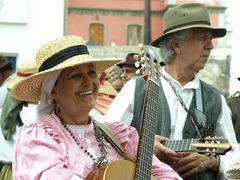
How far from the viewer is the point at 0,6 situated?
15.0m

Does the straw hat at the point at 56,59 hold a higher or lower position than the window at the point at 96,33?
lower

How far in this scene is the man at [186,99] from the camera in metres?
3.80

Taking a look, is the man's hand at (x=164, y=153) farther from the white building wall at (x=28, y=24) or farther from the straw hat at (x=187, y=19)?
the white building wall at (x=28, y=24)

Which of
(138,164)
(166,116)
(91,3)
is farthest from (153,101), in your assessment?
(91,3)

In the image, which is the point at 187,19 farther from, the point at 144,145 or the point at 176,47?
the point at 144,145

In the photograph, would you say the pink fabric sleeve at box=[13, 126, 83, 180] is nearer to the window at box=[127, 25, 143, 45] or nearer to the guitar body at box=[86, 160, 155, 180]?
the guitar body at box=[86, 160, 155, 180]

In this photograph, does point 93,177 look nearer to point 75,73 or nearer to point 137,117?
point 75,73

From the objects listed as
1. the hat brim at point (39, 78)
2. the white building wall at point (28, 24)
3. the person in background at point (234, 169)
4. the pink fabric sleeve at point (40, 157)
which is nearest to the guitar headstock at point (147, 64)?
the hat brim at point (39, 78)

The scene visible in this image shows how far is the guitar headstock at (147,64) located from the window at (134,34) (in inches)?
1478

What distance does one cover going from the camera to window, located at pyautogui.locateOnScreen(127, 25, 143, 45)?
41.1m

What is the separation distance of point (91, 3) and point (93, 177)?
38.2 meters

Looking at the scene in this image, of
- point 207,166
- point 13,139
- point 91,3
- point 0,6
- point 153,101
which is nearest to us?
point 153,101

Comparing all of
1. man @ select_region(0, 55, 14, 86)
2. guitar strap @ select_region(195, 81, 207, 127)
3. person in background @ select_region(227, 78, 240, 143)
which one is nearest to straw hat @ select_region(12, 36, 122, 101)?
guitar strap @ select_region(195, 81, 207, 127)

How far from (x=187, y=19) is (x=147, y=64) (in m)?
0.87
